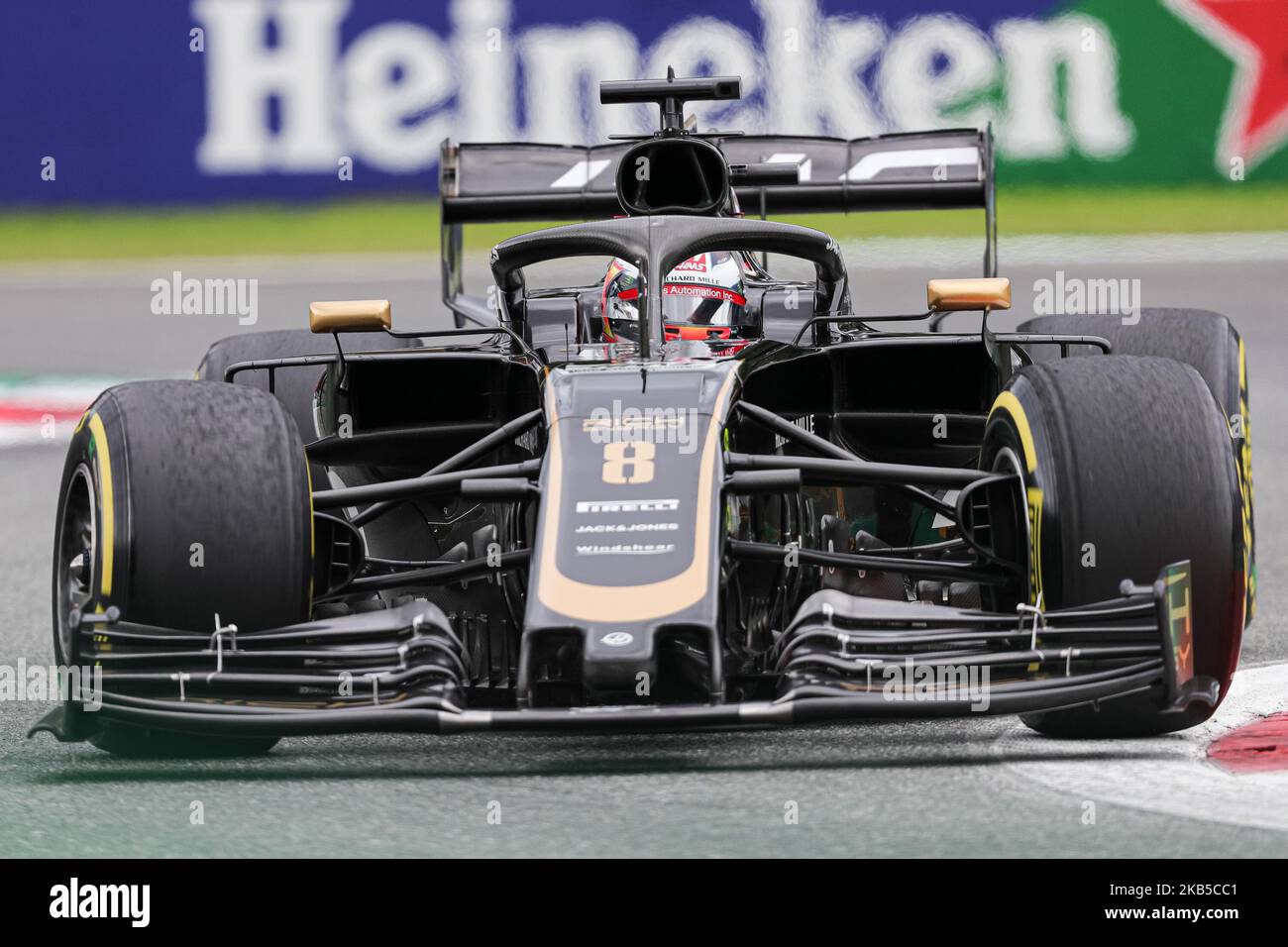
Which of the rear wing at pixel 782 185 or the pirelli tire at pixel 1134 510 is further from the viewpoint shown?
the rear wing at pixel 782 185

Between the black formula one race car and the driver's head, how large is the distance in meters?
0.01

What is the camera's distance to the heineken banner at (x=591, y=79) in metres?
15.9

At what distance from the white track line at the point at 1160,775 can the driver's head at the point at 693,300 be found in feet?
5.88

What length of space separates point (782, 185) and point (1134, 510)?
3.32m

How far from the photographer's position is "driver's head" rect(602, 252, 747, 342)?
22.0 feet

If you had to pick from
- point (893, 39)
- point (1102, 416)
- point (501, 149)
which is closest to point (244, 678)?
point (1102, 416)

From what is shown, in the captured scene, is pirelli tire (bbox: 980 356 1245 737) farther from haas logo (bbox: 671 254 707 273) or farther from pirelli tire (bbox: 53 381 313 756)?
pirelli tire (bbox: 53 381 313 756)
